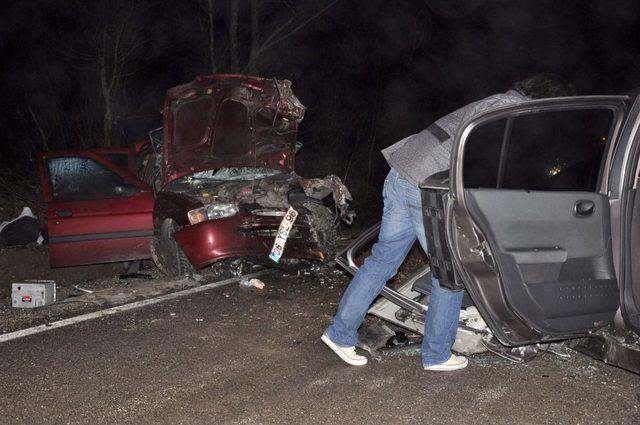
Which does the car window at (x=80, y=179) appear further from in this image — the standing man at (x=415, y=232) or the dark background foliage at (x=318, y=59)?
the standing man at (x=415, y=232)

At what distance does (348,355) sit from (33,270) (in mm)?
5022

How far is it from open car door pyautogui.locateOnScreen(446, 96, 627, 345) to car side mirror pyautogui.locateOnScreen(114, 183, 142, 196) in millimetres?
4459

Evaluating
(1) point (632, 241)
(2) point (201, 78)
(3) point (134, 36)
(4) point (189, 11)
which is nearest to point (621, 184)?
(1) point (632, 241)

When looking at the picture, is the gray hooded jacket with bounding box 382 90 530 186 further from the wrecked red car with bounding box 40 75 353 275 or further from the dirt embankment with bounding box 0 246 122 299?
the dirt embankment with bounding box 0 246 122 299

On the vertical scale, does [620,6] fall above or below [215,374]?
above

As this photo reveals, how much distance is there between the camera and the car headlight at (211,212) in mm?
6188

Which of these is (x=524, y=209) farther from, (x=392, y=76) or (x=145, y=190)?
(x=392, y=76)

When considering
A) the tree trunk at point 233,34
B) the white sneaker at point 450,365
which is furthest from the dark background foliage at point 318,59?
the white sneaker at point 450,365

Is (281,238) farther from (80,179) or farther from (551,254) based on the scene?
(551,254)

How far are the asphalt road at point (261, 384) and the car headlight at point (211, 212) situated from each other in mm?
1523

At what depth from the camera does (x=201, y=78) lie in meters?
6.93

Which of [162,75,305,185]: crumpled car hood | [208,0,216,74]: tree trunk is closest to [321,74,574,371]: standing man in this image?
[162,75,305,185]: crumpled car hood

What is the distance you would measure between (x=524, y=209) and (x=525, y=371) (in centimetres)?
126

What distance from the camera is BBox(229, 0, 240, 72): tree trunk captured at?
15656 millimetres
